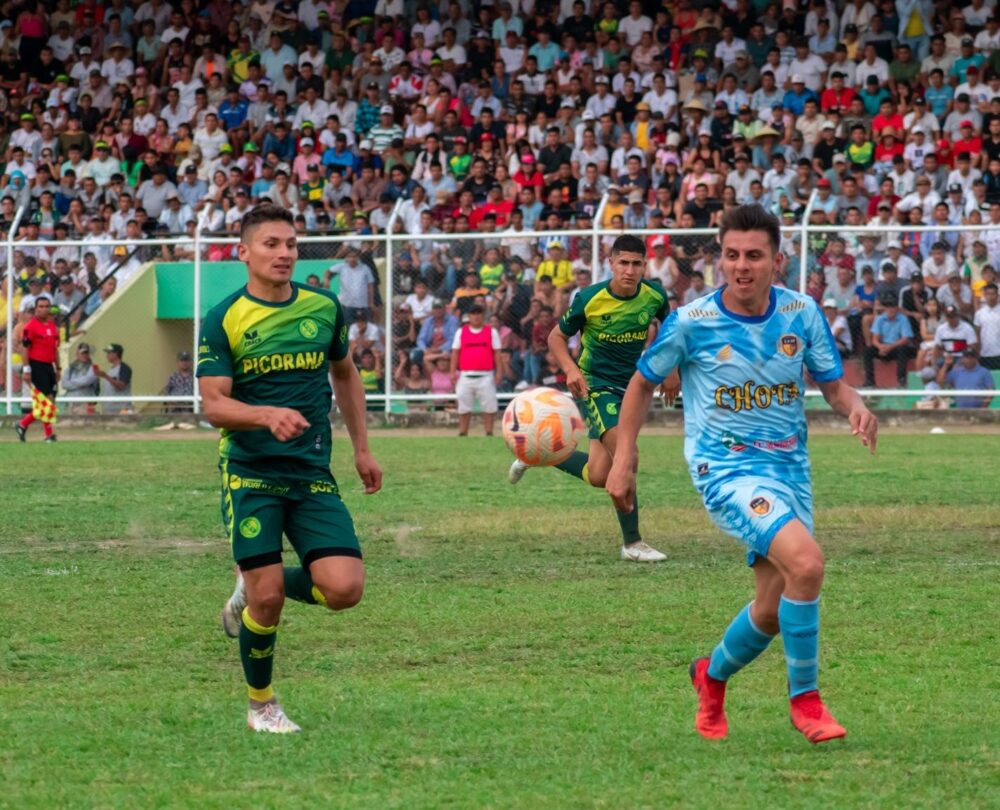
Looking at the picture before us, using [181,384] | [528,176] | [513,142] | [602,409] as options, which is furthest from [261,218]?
[513,142]

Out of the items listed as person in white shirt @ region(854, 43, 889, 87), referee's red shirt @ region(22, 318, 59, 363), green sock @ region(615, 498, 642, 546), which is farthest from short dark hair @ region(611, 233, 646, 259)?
person in white shirt @ region(854, 43, 889, 87)

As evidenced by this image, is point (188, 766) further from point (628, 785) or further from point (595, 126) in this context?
point (595, 126)

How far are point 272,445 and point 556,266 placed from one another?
1742 cm

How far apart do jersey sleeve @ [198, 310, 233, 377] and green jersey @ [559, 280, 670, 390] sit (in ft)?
18.1

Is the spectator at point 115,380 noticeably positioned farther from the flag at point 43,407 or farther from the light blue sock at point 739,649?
the light blue sock at point 739,649

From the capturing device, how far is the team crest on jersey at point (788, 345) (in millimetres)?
5977

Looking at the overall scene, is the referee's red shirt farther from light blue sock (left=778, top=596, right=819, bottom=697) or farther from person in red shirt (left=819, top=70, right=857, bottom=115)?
light blue sock (left=778, top=596, right=819, bottom=697)

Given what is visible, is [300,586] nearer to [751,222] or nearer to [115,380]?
[751,222]

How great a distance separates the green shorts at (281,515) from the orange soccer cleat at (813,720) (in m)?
1.67

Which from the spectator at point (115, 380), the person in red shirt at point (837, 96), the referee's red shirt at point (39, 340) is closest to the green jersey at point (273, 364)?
the referee's red shirt at point (39, 340)

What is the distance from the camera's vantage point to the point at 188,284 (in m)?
24.9

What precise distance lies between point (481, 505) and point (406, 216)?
40.7 feet

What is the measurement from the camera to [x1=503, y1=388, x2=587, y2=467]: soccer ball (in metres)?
11.7

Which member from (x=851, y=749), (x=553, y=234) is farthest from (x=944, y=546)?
(x=553, y=234)
